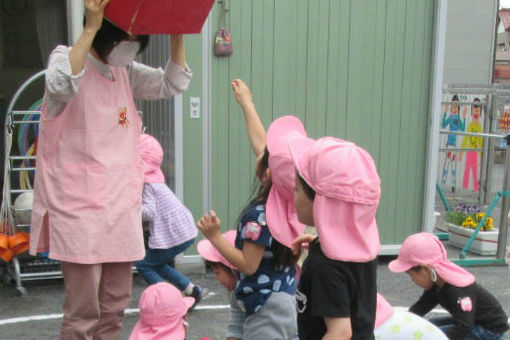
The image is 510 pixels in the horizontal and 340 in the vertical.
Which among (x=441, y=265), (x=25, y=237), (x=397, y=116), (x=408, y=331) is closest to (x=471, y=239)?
(x=397, y=116)

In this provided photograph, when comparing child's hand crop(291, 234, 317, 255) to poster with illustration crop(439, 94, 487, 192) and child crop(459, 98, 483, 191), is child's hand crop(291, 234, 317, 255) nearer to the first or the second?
poster with illustration crop(439, 94, 487, 192)

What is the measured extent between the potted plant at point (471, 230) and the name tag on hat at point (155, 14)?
426cm

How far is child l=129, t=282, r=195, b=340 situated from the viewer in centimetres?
267

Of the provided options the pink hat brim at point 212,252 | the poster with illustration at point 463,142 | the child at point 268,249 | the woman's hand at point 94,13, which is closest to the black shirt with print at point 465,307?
the child at point 268,249

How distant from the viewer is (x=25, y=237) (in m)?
4.05

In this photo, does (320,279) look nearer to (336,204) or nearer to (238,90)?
(336,204)

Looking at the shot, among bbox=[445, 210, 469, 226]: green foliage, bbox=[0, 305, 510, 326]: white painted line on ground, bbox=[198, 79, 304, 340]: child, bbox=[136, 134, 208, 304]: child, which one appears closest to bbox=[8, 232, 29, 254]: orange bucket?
bbox=[0, 305, 510, 326]: white painted line on ground

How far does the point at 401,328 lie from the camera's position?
103 inches

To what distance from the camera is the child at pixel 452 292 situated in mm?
2980

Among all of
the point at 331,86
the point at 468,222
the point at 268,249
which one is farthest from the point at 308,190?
the point at 468,222

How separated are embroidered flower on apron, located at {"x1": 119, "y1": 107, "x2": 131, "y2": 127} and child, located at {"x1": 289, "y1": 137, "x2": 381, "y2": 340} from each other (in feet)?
2.87

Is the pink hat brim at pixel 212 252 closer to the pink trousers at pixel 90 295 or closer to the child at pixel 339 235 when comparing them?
the pink trousers at pixel 90 295

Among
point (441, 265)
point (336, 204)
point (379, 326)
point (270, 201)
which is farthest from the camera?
point (441, 265)

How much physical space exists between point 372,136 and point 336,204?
11.2ft
